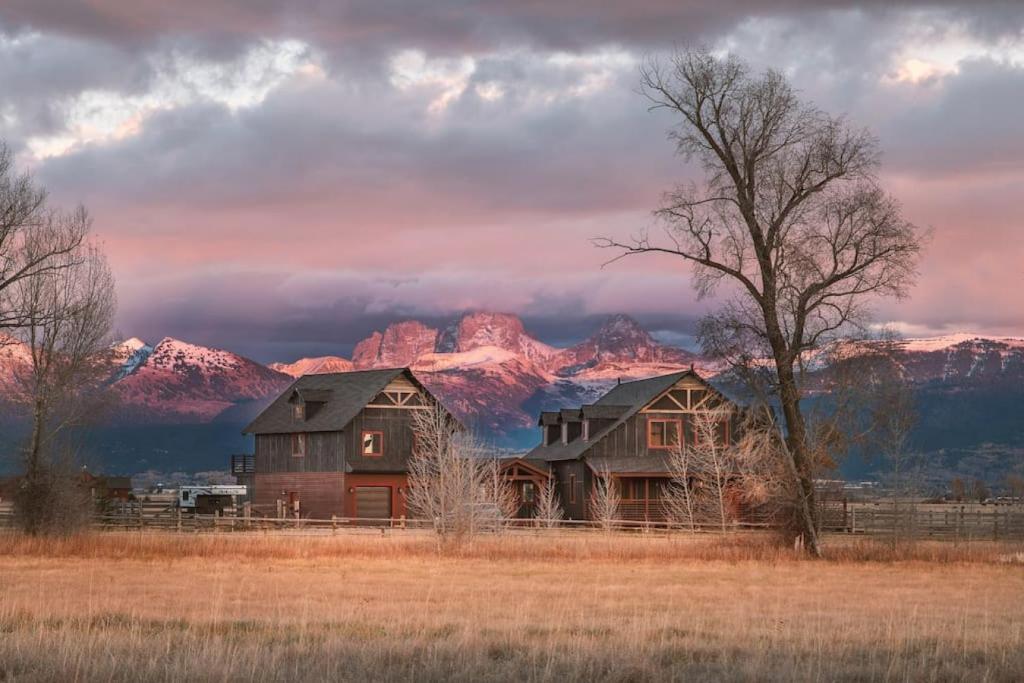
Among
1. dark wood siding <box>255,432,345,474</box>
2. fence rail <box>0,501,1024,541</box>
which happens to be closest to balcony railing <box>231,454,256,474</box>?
dark wood siding <box>255,432,345,474</box>

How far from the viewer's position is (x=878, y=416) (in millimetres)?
42594

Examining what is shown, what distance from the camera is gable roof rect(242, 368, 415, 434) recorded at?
80.8m

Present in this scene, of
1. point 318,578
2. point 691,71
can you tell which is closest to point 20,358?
point 318,578

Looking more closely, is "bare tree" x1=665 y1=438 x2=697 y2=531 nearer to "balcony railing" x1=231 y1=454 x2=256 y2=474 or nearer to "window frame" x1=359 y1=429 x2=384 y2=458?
"window frame" x1=359 y1=429 x2=384 y2=458

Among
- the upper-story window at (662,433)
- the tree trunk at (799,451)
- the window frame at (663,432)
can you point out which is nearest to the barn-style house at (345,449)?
the window frame at (663,432)

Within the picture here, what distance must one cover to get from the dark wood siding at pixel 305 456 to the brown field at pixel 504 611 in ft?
101

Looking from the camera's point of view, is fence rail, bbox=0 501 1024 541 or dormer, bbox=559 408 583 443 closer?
fence rail, bbox=0 501 1024 541

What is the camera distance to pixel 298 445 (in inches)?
3282

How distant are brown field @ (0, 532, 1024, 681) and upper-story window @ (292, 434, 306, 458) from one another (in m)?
33.2

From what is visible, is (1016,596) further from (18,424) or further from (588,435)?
(588,435)

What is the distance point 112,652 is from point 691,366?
194 ft

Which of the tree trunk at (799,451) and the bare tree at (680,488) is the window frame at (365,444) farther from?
the tree trunk at (799,451)

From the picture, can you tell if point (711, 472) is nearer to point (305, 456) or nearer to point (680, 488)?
point (680, 488)

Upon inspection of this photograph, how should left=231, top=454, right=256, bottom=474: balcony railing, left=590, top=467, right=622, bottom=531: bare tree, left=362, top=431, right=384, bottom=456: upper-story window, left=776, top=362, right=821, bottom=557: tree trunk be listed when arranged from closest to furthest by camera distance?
left=776, top=362, right=821, bottom=557: tree trunk → left=590, top=467, right=622, bottom=531: bare tree → left=362, top=431, right=384, bottom=456: upper-story window → left=231, top=454, right=256, bottom=474: balcony railing
